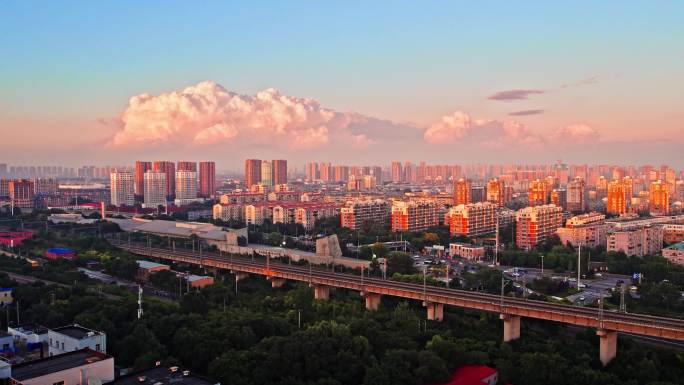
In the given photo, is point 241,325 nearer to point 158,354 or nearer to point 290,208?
point 158,354

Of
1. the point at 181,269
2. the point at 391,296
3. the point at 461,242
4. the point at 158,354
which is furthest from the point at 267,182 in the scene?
the point at 158,354

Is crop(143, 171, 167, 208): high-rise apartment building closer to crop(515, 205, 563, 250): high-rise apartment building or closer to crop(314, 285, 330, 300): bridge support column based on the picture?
crop(515, 205, 563, 250): high-rise apartment building

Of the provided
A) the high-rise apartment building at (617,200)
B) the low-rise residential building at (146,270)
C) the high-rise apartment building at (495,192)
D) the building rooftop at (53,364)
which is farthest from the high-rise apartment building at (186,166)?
the building rooftop at (53,364)

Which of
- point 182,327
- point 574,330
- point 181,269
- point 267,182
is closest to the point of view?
point 182,327

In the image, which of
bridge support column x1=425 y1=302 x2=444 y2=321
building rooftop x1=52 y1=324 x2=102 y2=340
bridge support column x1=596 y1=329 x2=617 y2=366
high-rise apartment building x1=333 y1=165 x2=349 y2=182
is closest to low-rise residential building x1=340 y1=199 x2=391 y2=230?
bridge support column x1=425 y1=302 x2=444 y2=321

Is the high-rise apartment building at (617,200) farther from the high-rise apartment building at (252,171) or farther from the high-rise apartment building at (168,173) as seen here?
the high-rise apartment building at (252,171)

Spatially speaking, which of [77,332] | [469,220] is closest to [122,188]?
[469,220]

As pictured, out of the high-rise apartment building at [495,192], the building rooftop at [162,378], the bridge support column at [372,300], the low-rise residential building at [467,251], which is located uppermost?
the high-rise apartment building at [495,192]
